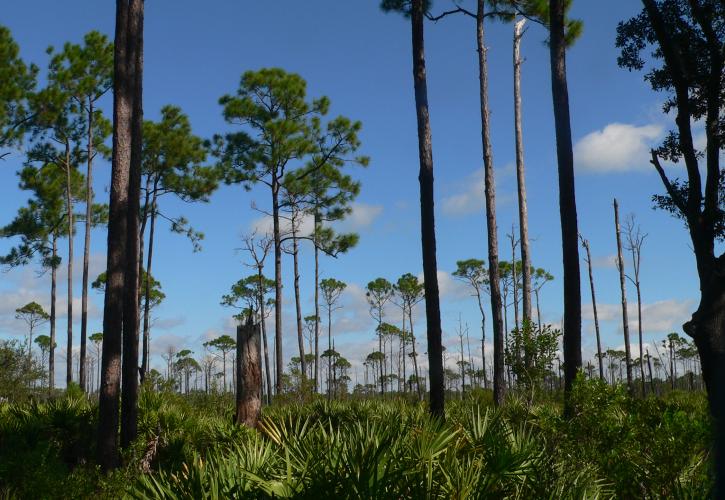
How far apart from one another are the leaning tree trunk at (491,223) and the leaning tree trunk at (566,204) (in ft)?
17.2

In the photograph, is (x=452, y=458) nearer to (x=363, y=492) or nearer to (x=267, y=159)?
(x=363, y=492)

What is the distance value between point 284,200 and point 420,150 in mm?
15697

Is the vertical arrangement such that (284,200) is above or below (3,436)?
above

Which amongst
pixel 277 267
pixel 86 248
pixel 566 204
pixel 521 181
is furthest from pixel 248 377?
pixel 86 248

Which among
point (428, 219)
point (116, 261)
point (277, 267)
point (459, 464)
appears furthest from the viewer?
point (277, 267)

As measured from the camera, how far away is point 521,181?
64.1 feet

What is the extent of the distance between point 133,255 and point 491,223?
30.2 feet

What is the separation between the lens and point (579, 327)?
11180 millimetres

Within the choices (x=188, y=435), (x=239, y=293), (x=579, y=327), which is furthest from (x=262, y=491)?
(x=239, y=293)

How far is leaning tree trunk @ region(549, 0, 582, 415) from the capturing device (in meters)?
11.1

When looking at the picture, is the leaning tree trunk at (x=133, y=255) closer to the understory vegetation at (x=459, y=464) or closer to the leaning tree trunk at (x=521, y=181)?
the understory vegetation at (x=459, y=464)

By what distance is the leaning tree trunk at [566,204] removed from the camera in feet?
36.4

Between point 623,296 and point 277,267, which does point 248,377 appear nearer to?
point 277,267

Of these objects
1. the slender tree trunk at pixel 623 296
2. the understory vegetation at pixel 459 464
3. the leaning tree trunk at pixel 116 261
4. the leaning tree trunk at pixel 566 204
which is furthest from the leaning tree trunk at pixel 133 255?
the slender tree trunk at pixel 623 296
